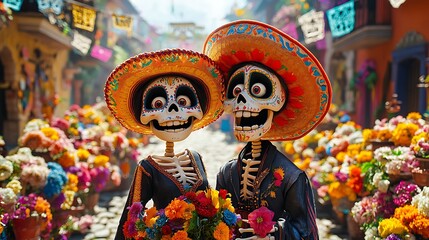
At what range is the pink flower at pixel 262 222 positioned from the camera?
217cm

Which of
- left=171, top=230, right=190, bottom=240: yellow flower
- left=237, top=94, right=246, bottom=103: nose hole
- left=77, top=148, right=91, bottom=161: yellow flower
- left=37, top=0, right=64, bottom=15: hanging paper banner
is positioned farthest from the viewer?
left=37, top=0, right=64, bottom=15: hanging paper banner

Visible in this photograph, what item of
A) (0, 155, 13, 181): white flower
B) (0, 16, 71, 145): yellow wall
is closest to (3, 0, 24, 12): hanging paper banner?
(0, 16, 71, 145): yellow wall

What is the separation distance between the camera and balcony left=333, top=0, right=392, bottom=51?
9.36 m

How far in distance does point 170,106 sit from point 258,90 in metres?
0.55

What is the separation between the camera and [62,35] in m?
10.6

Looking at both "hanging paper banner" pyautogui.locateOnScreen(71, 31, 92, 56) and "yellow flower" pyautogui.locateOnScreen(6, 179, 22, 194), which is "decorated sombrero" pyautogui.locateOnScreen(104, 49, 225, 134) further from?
"hanging paper banner" pyautogui.locateOnScreen(71, 31, 92, 56)

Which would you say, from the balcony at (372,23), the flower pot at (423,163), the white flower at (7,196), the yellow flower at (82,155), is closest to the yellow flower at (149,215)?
the white flower at (7,196)

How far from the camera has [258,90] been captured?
260cm

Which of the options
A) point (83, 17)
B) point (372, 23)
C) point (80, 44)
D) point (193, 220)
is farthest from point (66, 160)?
point (372, 23)

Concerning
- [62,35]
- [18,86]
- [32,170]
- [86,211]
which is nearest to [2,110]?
[18,86]

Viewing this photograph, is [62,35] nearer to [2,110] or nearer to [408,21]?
[2,110]

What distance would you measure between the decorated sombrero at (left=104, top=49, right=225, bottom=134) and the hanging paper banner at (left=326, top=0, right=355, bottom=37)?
7077 millimetres

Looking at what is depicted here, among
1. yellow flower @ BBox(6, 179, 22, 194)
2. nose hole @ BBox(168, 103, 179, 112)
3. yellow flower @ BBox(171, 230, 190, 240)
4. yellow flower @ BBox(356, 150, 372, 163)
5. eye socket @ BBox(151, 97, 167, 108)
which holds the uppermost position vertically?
eye socket @ BBox(151, 97, 167, 108)

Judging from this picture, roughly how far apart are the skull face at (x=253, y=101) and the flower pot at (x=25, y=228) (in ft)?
7.69
